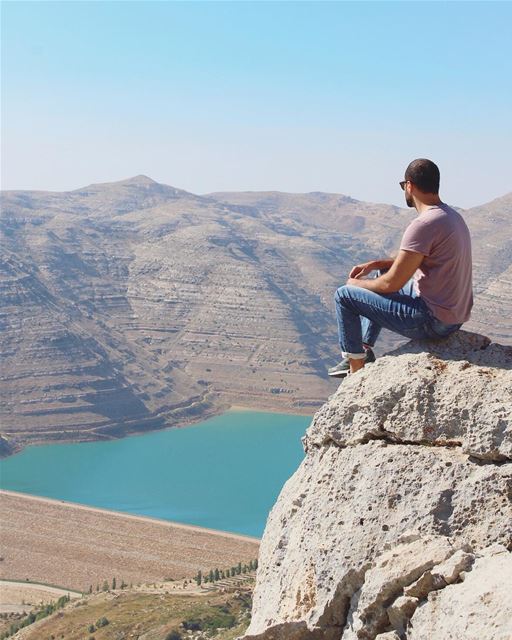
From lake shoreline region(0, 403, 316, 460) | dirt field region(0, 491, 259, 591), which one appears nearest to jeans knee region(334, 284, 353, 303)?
dirt field region(0, 491, 259, 591)

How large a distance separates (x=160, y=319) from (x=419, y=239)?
11012 cm

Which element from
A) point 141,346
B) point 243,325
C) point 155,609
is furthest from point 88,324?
point 155,609

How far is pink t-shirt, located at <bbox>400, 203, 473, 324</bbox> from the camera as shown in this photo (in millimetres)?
5379

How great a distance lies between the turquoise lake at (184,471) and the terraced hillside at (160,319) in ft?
12.1

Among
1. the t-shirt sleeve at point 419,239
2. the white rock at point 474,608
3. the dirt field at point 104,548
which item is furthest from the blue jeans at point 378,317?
the dirt field at point 104,548

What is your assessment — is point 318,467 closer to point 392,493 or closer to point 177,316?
point 392,493

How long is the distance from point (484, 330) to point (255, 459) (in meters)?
51.4

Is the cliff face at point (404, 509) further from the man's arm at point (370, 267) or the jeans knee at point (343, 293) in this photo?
the man's arm at point (370, 267)

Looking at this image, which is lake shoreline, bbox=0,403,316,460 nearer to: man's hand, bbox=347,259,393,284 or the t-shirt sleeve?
man's hand, bbox=347,259,393,284

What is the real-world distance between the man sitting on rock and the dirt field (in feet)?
138

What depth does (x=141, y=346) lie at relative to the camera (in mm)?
108312

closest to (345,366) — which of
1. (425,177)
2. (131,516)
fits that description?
(425,177)

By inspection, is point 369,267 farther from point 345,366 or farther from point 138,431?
point 138,431

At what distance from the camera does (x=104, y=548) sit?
5053cm
